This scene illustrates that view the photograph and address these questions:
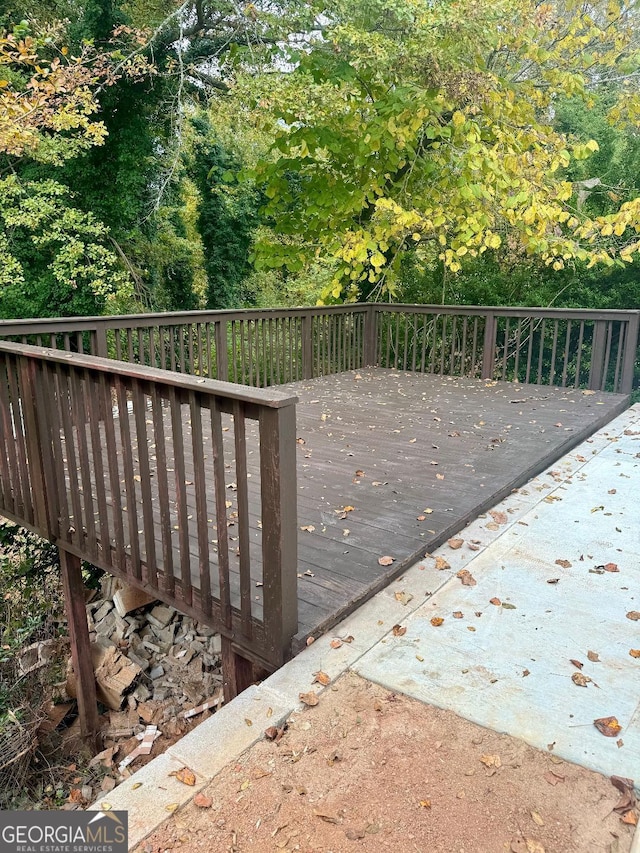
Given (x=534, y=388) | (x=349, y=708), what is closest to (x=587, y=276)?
(x=534, y=388)

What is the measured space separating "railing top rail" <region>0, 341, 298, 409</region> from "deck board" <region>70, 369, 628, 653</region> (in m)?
0.87

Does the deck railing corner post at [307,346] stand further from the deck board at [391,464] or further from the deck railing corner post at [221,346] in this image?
the deck railing corner post at [221,346]

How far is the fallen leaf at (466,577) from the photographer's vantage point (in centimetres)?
278

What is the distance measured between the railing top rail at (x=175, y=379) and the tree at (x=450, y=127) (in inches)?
158

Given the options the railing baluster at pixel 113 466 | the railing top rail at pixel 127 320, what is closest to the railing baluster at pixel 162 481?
the railing baluster at pixel 113 466

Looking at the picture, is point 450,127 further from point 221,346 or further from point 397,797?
point 397,797

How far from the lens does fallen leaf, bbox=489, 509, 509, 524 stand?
3.46m

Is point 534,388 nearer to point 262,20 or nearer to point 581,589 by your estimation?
point 581,589

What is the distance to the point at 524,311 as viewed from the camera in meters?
6.92

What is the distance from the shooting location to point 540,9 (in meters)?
6.19

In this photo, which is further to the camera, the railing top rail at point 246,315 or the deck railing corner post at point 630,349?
the deck railing corner post at point 630,349

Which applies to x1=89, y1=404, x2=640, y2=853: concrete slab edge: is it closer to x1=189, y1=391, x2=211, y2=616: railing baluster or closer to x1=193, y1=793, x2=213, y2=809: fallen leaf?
x1=193, y1=793, x2=213, y2=809: fallen leaf

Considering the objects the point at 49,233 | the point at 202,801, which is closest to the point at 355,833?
the point at 202,801

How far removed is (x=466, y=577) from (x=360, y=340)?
5662 millimetres
